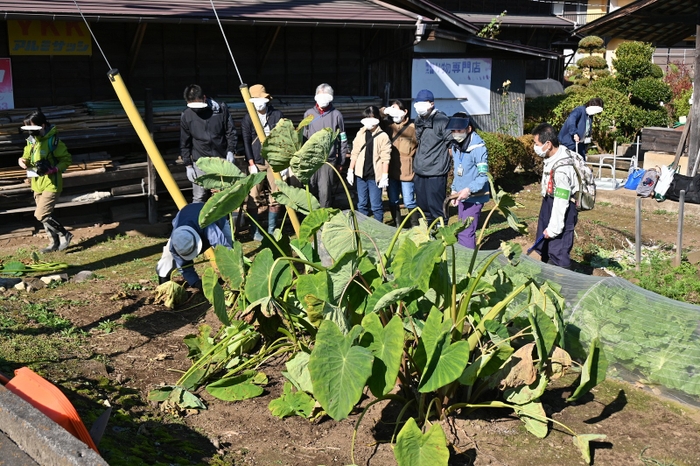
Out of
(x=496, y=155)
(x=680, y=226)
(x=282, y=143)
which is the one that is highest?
(x=282, y=143)

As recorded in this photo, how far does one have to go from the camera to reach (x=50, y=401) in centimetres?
422

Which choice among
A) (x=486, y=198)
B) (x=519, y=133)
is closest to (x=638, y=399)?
(x=486, y=198)

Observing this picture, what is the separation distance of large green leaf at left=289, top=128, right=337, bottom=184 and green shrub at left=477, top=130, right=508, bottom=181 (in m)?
9.06

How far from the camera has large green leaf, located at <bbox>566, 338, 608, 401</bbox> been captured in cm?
477

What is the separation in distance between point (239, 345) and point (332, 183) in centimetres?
466

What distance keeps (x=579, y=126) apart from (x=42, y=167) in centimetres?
760

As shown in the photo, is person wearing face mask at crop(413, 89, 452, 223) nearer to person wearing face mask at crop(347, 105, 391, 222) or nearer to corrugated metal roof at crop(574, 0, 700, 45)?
person wearing face mask at crop(347, 105, 391, 222)

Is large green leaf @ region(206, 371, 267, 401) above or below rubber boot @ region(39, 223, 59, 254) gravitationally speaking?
below

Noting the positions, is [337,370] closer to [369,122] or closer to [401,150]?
[369,122]

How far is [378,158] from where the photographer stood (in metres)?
10.1

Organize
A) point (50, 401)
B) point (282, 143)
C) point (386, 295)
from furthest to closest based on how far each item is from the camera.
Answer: point (282, 143), point (386, 295), point (50, 401)

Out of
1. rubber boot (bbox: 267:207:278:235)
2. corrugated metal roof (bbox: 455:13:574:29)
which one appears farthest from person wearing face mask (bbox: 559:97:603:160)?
corrugated metal roof (bbox: 455:13:574:29)

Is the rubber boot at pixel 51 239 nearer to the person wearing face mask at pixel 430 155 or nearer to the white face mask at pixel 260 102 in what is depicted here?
the white face mask at pixel 260 102

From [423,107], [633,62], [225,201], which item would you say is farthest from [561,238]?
[633,62]
